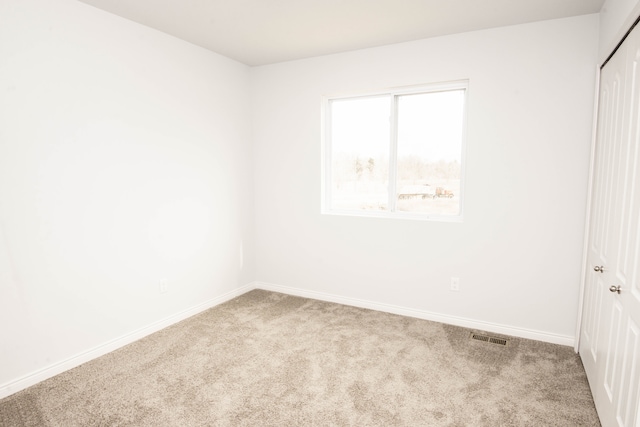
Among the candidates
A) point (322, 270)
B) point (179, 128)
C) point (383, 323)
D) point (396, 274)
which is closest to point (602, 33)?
point (396, 274)

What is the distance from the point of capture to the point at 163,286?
3234 millimetres

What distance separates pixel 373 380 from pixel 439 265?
1356 mm

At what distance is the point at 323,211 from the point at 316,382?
1942 mm

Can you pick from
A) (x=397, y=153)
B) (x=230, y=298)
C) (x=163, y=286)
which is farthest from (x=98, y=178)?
(x=397, y=153)

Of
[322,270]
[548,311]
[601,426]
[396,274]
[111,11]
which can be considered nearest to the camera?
[601,426]

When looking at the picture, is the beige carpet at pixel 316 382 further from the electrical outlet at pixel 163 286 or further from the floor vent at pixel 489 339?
the electrical outlet at pixel 163 286

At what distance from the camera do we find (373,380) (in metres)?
2.39

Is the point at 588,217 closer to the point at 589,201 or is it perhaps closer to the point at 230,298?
the point at 589,201

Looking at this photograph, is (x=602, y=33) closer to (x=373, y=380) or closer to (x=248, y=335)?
(x=373, y=380)

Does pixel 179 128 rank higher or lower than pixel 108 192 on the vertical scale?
higher

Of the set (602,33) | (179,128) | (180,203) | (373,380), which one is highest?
(602,33)

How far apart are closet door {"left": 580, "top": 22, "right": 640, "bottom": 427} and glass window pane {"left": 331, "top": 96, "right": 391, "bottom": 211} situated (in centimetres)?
175

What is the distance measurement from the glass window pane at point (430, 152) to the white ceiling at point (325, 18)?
0.60 metres

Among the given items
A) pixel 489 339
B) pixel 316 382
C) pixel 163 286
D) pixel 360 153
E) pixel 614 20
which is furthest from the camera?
pixel 360 153
